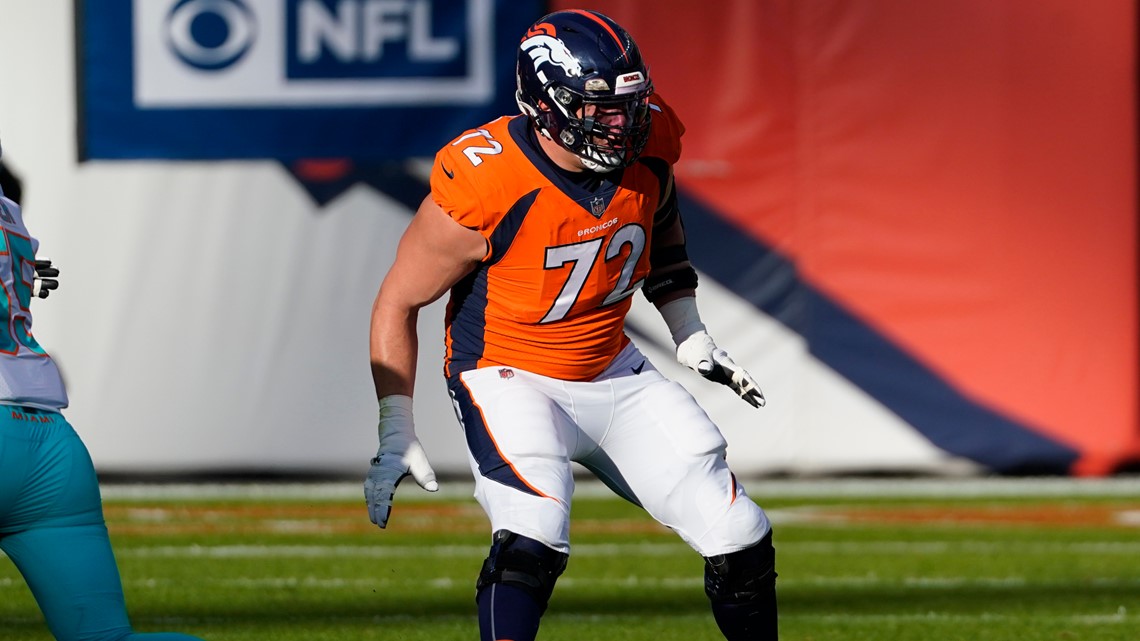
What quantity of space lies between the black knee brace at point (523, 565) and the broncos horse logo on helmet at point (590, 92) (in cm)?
91

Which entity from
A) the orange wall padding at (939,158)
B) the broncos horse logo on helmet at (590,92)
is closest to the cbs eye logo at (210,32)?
the orange wall padding at (939,158)

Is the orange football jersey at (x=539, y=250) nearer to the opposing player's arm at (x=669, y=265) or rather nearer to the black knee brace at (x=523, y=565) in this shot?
the opposing player's arm at (x=669, y=265)

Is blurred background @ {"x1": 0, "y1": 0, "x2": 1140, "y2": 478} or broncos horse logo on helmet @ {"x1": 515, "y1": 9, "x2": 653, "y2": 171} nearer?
broncos horse logo on helmet @ {"x1": 515, "y1": 9, "x2": 653, "y2": 171}

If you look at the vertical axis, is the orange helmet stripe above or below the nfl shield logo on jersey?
above

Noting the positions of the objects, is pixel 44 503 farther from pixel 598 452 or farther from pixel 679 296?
pixel 679 296

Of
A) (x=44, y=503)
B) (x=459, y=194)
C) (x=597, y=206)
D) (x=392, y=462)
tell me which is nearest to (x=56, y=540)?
(x=44, y=503)

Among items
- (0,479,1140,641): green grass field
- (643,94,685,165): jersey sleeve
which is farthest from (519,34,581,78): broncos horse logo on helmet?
(0,479,1140,641): green grass field

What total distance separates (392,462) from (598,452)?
54 centimetres

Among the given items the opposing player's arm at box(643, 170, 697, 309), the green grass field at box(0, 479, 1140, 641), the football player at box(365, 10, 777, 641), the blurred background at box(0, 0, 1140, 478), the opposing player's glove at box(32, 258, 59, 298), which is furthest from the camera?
the blurred background at box(0, 0, 1140, 478)

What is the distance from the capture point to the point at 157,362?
9570mm

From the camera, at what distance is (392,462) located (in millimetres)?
4086

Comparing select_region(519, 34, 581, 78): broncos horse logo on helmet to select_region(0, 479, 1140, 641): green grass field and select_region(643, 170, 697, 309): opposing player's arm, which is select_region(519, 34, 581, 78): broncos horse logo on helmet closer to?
select_region(643, 170, 697, 309): opposing player's arm

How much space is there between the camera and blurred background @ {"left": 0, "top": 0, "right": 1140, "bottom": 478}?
31.4 ft

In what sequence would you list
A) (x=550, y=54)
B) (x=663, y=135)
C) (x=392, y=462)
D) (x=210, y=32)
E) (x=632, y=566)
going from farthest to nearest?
(x=210, y=32) → (x=632, y=566) → (x=663, y=135) → (x=550, y=54) → (x=392, y=462)
